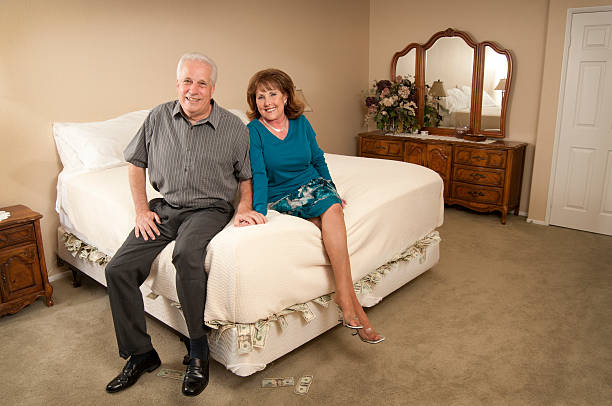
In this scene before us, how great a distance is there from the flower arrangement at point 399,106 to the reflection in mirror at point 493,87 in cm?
52

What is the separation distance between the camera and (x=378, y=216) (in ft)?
8.48

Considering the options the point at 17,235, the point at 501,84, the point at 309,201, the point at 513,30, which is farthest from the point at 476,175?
the point at 17,235

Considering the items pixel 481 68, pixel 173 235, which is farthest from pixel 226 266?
pixel 481 68

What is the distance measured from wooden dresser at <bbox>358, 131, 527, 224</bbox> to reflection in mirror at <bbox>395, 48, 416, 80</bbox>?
773 millimetres

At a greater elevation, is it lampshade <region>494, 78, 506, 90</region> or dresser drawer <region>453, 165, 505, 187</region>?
lampshade <region>494, 78, 506, 90</region>

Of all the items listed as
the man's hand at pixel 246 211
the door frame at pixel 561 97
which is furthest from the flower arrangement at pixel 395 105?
the man's hand at pixel 246 211

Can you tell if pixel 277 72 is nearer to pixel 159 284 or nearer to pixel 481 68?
pixel 159 284

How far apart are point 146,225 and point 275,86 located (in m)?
0.90

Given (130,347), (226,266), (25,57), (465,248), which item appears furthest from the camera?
(465,248)

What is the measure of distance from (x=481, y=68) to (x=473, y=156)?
890mm

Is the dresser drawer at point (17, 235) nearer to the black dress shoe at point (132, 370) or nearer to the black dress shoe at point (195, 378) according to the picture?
the black dress shoe at point (132, 370)

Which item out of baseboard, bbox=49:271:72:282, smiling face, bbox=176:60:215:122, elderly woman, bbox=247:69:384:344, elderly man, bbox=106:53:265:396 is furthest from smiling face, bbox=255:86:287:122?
baseboard, bbox=49:271:72:282

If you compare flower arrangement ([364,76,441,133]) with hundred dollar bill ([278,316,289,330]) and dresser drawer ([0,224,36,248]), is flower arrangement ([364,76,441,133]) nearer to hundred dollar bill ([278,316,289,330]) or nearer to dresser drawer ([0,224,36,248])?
hundred dollar bill ([278,316,289,330])

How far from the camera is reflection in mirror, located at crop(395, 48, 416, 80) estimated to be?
16.9 ft
